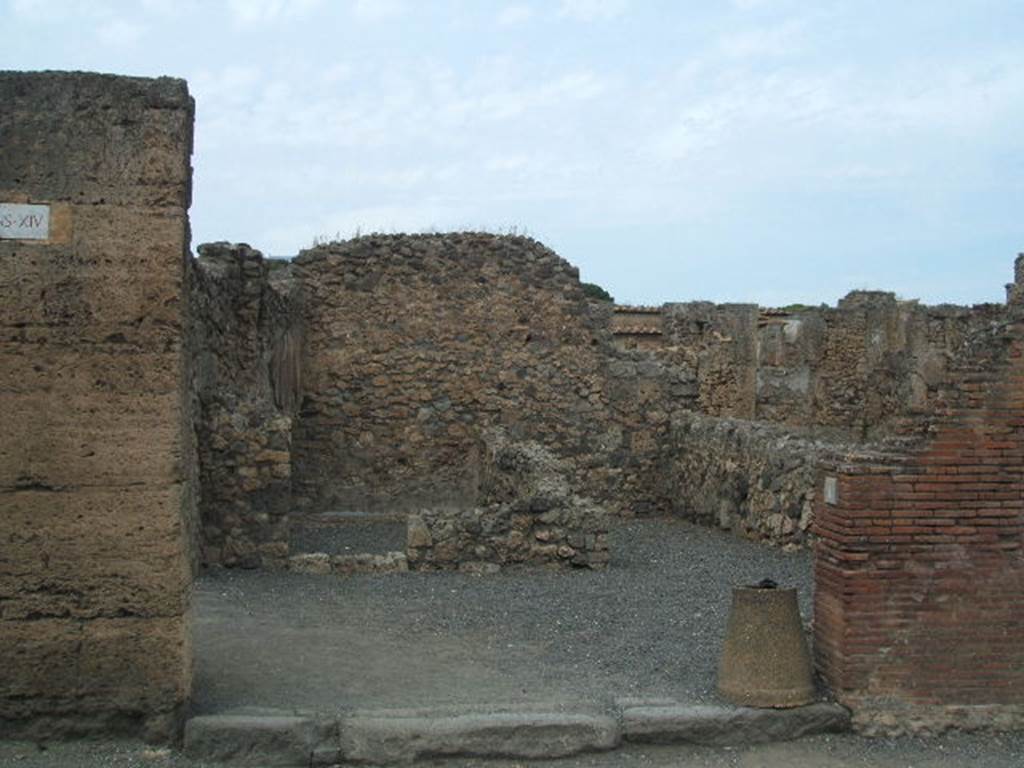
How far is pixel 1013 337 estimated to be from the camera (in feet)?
21.1

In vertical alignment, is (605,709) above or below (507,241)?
below

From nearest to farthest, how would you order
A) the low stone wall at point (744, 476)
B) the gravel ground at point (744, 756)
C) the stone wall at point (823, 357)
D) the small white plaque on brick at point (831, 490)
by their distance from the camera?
the gravel ground at point (744, 756) → the small white plaque on brick at point (831, 490) → the low stone wall at point (744, 476) → the stone wall at point (823, 357)

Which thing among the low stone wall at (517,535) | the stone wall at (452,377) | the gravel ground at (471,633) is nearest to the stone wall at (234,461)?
the gravel ground at (471,633)

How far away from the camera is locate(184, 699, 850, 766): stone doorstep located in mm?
5773

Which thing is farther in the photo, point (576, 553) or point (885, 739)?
point (576, 553)

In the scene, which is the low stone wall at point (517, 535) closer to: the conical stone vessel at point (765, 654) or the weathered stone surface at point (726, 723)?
the conical stone vessel at point (765, 654)

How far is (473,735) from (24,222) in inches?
140

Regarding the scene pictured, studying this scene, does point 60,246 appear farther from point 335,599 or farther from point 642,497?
point 642,497

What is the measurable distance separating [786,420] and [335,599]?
53.4 ft

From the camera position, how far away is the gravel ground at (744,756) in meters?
5.61

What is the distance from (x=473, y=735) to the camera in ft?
19.3

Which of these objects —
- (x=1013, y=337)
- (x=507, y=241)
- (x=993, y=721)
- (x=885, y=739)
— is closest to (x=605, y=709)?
(x=885, y=739)

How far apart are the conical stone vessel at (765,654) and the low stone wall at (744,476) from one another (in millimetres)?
4318

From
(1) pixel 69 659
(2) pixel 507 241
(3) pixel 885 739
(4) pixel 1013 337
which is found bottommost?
(3) pixel 885 739
